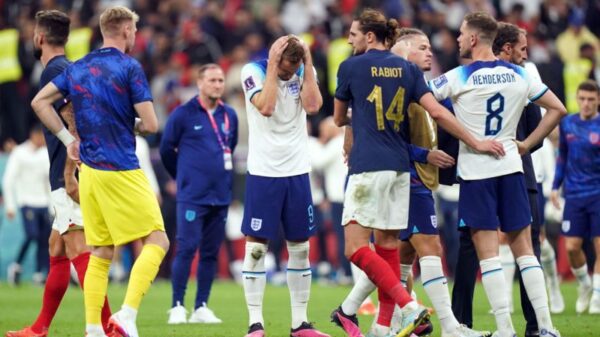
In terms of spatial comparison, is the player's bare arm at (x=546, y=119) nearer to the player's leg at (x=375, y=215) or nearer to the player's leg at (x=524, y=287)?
the player's leg at (x=524, y=287)

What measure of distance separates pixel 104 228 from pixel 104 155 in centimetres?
61

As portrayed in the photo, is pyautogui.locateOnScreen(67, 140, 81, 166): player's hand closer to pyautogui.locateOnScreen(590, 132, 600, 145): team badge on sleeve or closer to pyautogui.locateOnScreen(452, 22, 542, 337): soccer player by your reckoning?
pyautogui.locateOnScreen(452, 22, 542, 337): soccer player

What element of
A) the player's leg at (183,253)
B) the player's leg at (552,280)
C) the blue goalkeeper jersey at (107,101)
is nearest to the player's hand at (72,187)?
the blue goalkeeper jersey at (107,101)

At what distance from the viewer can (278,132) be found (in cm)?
1023

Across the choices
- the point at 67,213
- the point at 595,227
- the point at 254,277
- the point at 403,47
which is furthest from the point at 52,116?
the point at 595,227

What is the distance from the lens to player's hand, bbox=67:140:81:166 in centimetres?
957

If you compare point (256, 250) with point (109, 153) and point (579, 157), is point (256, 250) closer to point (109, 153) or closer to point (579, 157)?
point (109, 153)

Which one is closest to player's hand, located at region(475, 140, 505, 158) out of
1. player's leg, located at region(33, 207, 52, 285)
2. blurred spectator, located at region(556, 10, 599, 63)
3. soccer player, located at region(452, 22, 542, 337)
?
soccer player, located at region(452, 22, 542, 337)

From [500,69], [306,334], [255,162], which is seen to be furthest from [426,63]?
[306,334]

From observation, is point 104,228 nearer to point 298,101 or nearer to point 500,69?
point 298,101

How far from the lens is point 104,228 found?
9609 mm

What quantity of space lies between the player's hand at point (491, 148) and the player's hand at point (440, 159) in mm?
298

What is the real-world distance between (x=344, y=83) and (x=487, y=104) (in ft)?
3.87

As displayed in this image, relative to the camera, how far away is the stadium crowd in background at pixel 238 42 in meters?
22.7
